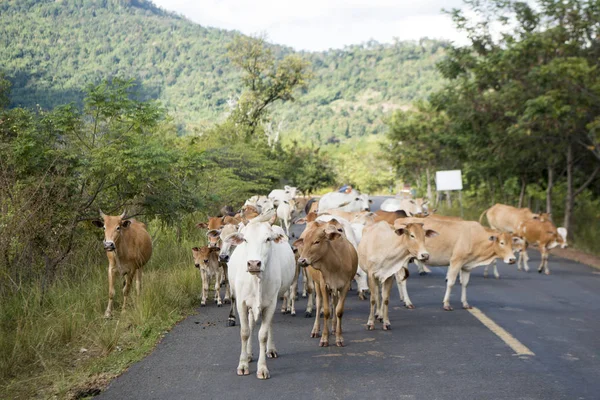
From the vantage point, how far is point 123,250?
38.6ft

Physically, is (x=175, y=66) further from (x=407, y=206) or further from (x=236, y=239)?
(x=236, y=239)

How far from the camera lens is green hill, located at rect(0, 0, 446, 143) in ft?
146

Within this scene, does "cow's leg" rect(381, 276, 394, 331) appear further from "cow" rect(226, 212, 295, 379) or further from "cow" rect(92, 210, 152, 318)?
"cow" rect(92, 210, 152, 318)

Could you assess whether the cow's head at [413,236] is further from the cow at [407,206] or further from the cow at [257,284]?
the cow at [407,206]

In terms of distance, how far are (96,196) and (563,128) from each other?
15276mm

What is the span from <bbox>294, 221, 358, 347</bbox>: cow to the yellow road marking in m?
2.24

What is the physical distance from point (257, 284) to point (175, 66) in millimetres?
107889

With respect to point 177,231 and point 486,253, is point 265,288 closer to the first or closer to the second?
point 486,253

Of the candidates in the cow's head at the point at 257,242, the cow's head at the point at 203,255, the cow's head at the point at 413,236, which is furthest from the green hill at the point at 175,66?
the cow's head at the point at 257,242

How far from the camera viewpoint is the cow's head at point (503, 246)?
13.3 m

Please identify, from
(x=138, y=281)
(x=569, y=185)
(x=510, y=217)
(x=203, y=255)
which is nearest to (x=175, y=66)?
(x=569, y=185)

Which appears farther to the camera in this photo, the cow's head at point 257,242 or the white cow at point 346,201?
the white cow at point 346,201

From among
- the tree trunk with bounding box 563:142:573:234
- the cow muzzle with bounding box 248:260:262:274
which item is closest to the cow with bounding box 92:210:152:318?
the cow muzzle with bounding box 248:260:262:274

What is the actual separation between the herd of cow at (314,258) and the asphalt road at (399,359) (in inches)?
13.4
